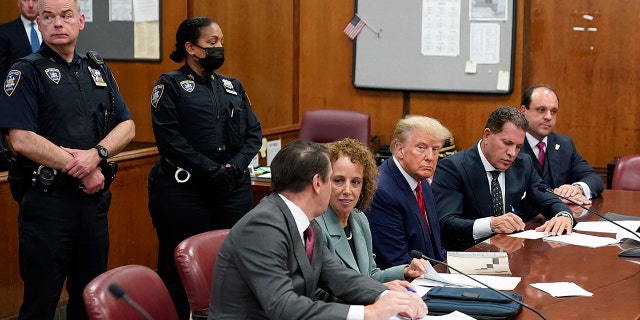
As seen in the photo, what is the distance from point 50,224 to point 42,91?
533 mm

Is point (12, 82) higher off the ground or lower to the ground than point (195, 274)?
higher

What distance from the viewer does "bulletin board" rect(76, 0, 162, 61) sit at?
7988 millimetres

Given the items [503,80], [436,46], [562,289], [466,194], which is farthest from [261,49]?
[562,289]

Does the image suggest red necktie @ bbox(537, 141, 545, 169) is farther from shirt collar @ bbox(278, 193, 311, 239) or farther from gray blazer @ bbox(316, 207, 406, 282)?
shirt collar @ bbox(278, 193, 311, 239)

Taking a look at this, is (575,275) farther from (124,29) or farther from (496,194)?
(124,29)

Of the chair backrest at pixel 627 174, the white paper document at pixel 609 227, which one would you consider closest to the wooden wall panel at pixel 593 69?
the chair backrest at pixel 627 174

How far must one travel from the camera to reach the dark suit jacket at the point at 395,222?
3.98m

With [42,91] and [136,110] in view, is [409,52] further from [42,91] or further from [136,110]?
[42,91]

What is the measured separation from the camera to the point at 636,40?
6.67 meters

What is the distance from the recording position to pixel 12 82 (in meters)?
3.83

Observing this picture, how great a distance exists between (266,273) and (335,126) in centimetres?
408

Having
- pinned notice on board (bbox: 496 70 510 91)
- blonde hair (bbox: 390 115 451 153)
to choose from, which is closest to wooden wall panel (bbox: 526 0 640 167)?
pinned notice on board (bbox: 496 70 510 91)

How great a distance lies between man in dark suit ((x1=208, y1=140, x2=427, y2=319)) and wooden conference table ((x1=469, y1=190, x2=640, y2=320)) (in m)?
0.58

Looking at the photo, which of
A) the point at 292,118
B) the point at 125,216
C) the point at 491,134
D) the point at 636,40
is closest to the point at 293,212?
the point at 491,134
